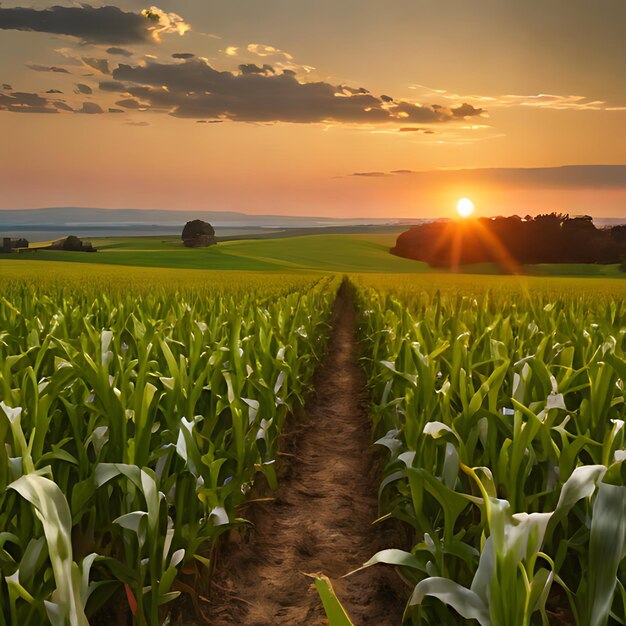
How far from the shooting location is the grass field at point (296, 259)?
239 feet

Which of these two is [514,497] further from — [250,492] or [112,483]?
[250,492]

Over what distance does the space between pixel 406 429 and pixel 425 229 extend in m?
109

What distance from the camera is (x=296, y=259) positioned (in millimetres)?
88438

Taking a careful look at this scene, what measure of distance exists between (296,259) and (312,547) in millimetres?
84942

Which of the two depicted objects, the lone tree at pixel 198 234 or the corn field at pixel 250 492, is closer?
the corn field at pixel 250 492

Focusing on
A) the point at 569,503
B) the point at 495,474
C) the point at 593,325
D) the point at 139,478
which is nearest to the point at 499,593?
the point at 569,503

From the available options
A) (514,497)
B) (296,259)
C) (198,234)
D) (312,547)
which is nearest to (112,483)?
(514,497)

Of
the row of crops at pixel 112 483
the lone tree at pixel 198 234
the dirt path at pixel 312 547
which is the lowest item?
the dirt path at pixel 312 547

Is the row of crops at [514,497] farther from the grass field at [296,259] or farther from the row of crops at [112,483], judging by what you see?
the grass field at [296,259]

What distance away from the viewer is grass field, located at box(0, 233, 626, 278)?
2864 inches

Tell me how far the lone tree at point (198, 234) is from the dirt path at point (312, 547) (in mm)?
110887

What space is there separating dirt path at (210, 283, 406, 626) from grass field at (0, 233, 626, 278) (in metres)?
58.9

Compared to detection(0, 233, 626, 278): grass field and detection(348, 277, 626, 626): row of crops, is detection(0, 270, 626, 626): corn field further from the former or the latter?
detection(0, 233, 626, 278): grass field

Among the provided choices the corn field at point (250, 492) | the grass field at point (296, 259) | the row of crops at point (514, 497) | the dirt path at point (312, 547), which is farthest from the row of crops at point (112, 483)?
the grass field at point (296, 259)
